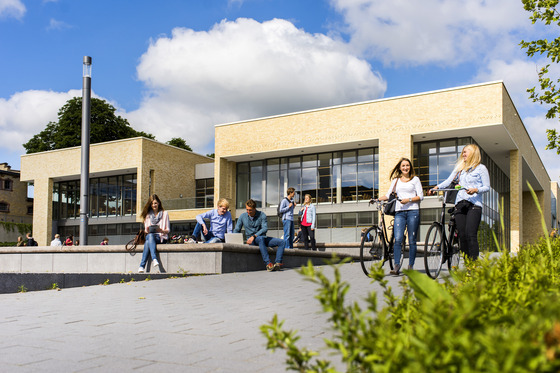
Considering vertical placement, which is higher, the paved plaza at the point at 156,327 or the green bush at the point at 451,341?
the green bush at the point at 451,341

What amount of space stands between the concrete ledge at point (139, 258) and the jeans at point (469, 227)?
65.3 inches

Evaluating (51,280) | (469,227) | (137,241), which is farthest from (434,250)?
(51,280)

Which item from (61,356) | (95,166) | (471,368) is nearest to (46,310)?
(61,356)

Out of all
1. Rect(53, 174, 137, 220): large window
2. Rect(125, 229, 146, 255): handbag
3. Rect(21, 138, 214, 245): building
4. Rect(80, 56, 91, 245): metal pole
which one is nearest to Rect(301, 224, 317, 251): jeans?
Rect(125, 229, 146, 255): handbag

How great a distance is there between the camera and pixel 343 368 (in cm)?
309

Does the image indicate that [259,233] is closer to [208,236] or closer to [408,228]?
[208,236]

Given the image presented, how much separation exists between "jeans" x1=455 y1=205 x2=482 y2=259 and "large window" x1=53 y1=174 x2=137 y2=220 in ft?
122

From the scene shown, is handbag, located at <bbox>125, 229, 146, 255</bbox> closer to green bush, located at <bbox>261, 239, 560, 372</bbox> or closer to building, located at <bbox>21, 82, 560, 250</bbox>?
green bush, located at <bbox>261, 239, 560, 372</bbox>

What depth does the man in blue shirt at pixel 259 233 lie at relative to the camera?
36.3ft

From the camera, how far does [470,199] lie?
25.4 ft

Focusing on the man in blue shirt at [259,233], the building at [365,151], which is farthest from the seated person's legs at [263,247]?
the building at [365,151]

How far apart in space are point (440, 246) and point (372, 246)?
1.18 meters

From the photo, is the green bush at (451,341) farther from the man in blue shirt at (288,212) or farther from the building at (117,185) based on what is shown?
the building at (117,185)

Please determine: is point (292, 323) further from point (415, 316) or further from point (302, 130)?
point (302, 130)
